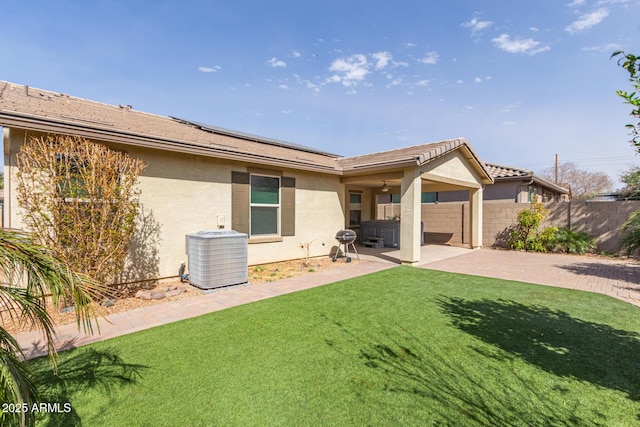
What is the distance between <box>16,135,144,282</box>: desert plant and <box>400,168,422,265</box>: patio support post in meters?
7.71

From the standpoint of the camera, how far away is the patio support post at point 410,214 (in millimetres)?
9453

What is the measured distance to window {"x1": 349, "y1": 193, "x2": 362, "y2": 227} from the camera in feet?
47.5

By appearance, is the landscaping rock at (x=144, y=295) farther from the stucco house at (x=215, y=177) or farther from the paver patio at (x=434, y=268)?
the stucco house at (x=215, y=177)

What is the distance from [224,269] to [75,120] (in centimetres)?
431

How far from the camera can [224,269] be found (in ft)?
22.7

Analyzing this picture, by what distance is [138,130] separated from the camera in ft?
22.4

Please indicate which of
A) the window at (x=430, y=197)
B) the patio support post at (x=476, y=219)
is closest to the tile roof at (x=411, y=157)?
the patio support post at (x=476, y=219)

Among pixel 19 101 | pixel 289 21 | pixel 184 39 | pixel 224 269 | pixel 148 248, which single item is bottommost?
pixel 224 269

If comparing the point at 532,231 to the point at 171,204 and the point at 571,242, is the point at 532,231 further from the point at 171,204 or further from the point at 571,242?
the point at 171,204

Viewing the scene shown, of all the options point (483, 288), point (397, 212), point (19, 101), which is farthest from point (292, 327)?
point (397, 212)

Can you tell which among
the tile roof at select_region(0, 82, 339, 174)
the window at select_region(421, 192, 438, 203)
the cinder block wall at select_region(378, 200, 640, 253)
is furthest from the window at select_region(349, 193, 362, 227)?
the window at select_region(421, 192, 438, 203)

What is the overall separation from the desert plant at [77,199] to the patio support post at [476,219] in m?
13.9

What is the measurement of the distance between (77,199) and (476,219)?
14.9 meters

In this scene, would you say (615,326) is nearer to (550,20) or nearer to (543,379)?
(543,379)
